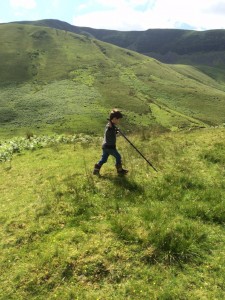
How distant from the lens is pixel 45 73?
15062 cm

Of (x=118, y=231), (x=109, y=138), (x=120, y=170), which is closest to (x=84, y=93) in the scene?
(x=109, y=138)

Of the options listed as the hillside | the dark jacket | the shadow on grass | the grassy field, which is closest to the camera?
the grassy field

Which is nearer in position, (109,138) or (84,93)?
(109,138)

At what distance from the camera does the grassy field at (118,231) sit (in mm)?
8984

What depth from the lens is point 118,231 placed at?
1080cm

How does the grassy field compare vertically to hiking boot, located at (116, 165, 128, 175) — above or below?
below

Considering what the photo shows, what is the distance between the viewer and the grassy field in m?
8.98

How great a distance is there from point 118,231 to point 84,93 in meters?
119

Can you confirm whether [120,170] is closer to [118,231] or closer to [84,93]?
[118,231]

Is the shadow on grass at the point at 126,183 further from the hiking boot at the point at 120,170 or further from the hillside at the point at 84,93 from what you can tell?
the hillside at the point at 84,93

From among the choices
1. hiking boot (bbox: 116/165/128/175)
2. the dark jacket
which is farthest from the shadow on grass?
the dark jacket

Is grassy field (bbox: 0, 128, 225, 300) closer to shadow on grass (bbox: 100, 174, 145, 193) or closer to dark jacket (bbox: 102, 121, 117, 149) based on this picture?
shadow on grass (bbox: 100, 174, 145, 193)

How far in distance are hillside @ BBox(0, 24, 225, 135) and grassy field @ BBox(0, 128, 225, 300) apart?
246 ft

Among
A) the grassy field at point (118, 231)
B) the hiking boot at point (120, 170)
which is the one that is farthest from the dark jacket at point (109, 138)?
the grassy field at point (118, 231)
